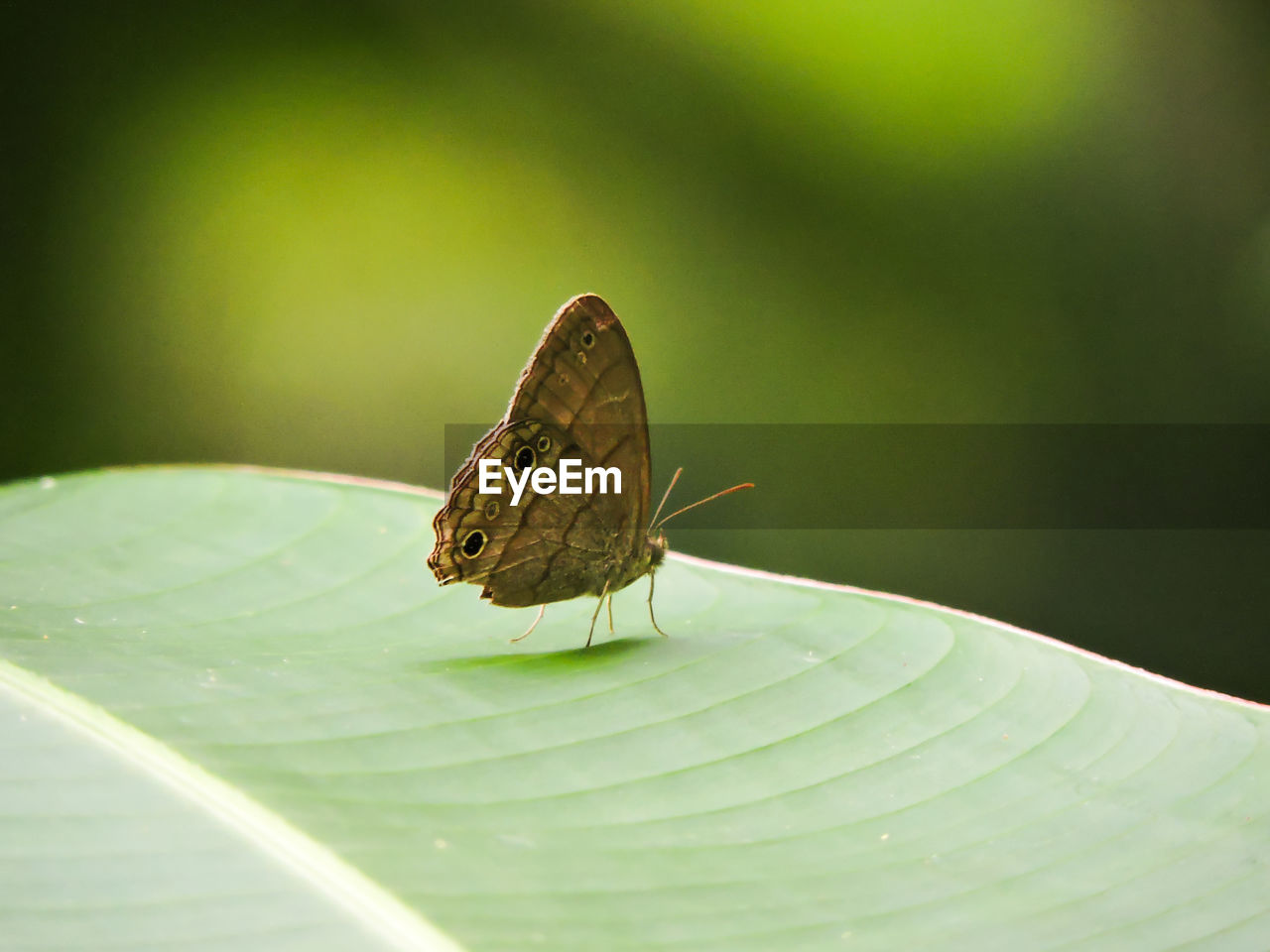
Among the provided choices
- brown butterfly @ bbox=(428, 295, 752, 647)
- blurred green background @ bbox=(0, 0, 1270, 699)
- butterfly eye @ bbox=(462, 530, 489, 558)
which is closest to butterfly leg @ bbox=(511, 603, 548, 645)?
brown butterfly @ bbox=(428, 295, 752, 647)

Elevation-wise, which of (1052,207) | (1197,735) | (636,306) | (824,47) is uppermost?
(824,47)

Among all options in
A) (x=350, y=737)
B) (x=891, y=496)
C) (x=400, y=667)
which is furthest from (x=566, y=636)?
(x=891, y=496)

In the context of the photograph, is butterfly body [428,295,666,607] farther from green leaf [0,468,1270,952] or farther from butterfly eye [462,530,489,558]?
green leaf [0,468,1270,952]

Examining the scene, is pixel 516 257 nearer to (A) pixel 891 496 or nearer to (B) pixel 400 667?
(A) pixel 891 496

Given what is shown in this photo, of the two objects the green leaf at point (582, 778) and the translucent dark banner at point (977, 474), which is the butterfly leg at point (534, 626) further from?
the translucent dark banner at point (977, 474)

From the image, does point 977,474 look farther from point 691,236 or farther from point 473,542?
point 473,542

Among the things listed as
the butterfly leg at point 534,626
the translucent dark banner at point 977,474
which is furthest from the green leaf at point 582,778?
the translucent dark banner at point 977,474

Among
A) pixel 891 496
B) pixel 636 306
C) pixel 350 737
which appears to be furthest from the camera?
pixel 636 306
